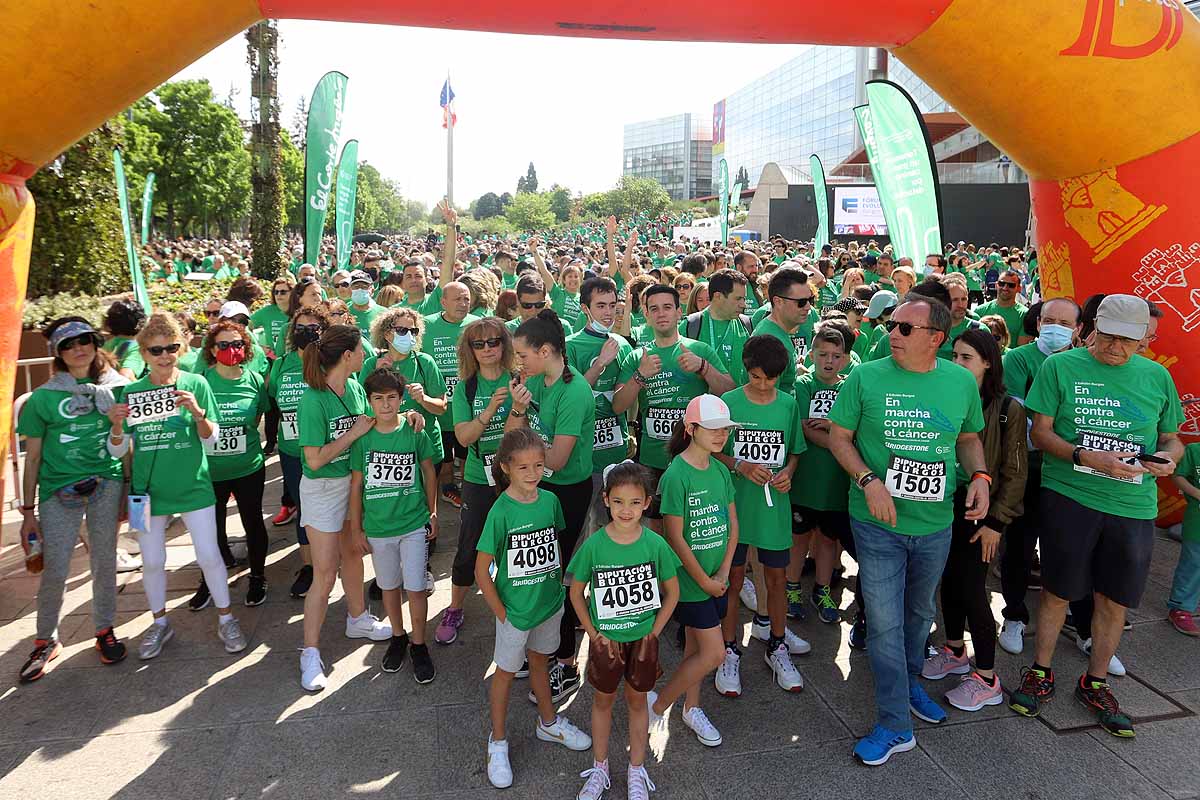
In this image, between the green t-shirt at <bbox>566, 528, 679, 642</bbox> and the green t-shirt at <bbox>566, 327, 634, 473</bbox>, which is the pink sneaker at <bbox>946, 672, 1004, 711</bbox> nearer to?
the green t-shirt at <bbox>566, 528, 679, 642</bbox>

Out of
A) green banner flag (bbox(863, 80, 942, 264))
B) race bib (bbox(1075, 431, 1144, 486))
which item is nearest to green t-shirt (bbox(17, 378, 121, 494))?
race bib (bbox(1075, 431, 1144, 486))

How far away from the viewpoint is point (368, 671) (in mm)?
4086

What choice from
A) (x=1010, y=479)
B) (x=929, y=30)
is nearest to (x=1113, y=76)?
(x=929, y=30)

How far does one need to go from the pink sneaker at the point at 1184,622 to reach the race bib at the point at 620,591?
3663 mm

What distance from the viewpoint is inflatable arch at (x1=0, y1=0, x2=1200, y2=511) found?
4051 millimetres

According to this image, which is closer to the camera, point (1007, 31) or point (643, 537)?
point (643, 537)

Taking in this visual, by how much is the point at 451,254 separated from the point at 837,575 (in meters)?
4.97

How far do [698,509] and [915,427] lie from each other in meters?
1.08

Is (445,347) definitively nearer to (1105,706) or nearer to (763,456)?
(763,456)

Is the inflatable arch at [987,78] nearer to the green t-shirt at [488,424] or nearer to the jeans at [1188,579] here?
the jeans at [1188,579]

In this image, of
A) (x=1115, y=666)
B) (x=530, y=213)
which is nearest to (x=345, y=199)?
(x=1115, y=666)

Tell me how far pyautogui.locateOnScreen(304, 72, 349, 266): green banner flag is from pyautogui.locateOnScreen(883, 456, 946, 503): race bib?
29.9ft

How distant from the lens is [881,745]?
331cm

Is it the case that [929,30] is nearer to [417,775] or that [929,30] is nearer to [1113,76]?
[1113,76]
